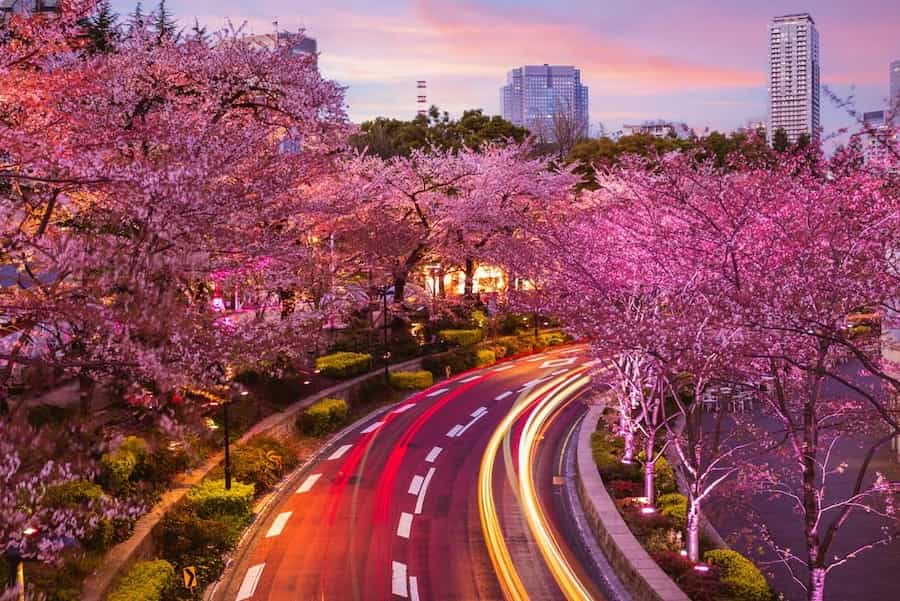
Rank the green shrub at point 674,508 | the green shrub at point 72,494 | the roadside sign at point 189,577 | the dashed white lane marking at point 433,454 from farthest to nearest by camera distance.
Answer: the dashed white lane marking at point 433,454, the green shrub at point 674,508, the green shrub at point 72,494, the roadside sign at point 189,577

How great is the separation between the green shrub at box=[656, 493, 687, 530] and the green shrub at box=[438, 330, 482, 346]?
72.7 feet

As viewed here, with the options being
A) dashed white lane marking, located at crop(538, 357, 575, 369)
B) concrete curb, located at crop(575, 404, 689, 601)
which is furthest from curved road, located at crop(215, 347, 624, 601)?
dashed white lane marking, located at crop(538, 357, 575, 369)

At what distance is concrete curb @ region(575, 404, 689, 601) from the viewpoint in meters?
14.2

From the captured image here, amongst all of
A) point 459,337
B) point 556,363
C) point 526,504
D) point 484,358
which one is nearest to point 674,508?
point 526,504

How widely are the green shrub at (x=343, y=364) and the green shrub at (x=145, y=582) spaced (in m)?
17.7

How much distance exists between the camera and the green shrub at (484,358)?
40.0 meters

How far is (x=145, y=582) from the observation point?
13.7m

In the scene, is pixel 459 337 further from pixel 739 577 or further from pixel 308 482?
pixel 739 577

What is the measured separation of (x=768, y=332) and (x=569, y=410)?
20.8 meters

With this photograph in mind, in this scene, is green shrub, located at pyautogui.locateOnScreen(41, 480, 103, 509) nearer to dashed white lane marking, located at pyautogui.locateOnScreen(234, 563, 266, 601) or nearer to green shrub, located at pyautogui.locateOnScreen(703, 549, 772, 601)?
dashed white lane marking, located at pyautogui.locateOnScreen(234, 563, 266, 601)

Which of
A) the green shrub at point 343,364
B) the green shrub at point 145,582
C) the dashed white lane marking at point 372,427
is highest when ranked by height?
the green shrub at point 343,364

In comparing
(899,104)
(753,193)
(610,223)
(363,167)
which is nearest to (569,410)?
(610,223)

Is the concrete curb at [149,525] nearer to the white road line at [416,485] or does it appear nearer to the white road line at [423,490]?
the white road line at [416,485]

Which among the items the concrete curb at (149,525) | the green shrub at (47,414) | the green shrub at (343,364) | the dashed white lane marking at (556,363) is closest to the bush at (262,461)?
the concrete curb at (149,525)
